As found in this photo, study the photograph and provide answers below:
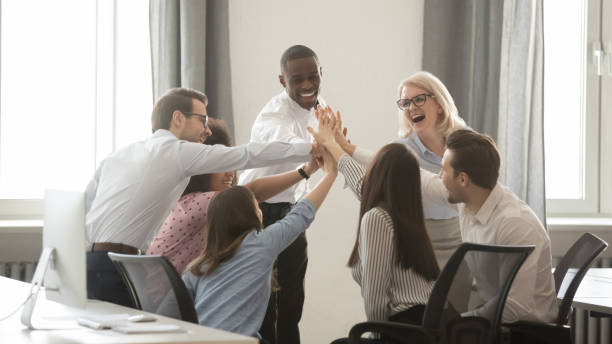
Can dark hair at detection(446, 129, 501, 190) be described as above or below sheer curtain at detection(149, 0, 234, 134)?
below

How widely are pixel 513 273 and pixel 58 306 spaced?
1.40 m

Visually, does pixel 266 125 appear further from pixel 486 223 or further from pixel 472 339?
pixel 472 339

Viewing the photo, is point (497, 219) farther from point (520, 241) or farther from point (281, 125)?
point (281, 125)

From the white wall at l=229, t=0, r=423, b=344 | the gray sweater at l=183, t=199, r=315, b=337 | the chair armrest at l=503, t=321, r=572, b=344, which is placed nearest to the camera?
the chair armrest at l=503, t=321, r=572, b=344

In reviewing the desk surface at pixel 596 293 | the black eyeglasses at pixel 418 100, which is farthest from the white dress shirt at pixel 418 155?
the desk surface at pixel 596 293

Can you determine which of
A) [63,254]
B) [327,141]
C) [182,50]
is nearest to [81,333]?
[63,254]

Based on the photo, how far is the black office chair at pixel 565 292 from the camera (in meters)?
2.18

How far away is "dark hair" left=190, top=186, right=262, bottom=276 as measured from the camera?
7.72ft

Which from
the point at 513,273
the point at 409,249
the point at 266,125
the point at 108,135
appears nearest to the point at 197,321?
the point at 409,249

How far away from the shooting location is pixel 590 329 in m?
4.35

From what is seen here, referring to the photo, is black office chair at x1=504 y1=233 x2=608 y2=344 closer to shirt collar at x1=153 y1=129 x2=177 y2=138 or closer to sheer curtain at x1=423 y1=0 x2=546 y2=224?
shirt collar at x1=153 y1=129 x2=177 y2=138

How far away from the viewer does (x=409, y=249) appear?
226 cm

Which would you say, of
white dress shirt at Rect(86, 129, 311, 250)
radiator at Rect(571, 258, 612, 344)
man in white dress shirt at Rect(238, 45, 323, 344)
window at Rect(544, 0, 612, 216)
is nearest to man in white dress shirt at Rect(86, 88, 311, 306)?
white dress shirt at Rect(86, 129, 311, 250)

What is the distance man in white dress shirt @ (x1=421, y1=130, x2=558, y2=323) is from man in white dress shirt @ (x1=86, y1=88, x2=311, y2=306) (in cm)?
80
